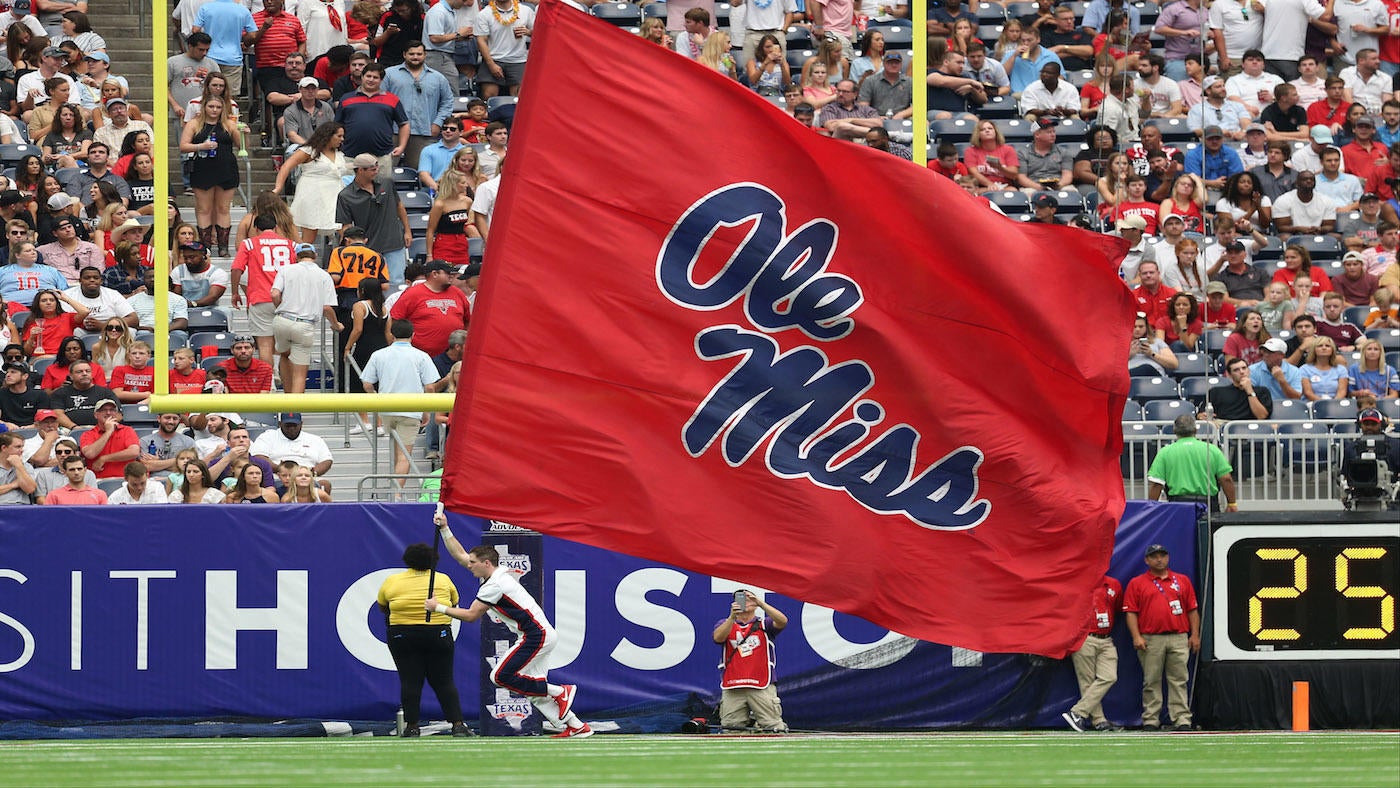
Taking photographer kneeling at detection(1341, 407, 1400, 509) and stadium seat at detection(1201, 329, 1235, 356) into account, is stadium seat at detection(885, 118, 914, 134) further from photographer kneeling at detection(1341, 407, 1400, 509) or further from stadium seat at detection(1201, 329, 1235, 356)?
photographer kneeling at detection(1341, 407, 1400, 509)

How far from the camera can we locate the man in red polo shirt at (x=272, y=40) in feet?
46.1

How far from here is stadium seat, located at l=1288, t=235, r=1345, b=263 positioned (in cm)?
2055

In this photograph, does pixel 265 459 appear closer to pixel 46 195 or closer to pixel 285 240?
pixel 46 195

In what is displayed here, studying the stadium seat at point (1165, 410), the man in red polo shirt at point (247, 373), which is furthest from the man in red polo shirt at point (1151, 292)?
the man in red polo shirt at point (247, 373)

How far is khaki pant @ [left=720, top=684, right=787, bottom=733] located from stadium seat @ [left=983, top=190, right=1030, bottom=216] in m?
6.63

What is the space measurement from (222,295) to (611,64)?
770 cm

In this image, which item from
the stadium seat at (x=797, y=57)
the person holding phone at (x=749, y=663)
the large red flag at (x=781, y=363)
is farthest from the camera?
the stadium seat at (x=797, y=57)

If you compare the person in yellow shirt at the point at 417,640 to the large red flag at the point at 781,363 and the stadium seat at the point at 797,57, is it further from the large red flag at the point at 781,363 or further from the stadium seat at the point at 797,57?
the stadium seat at the point at 797,57

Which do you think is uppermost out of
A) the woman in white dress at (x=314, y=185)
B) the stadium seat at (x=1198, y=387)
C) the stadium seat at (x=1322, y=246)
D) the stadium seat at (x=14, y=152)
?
the woman in white dress at (x=314, y=185)

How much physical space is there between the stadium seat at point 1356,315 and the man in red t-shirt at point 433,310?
26.9 feet

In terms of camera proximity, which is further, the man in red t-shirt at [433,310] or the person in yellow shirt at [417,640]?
the man in red t-shirt at [433,310]

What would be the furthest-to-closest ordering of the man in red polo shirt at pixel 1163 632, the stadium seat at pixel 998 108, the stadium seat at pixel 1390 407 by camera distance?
the stadium seat at pixel 998 108
the stadium seat at pixel 1390 407
the man in red polo shirt at pixel 1163 632

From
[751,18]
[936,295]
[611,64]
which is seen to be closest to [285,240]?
[611,64]

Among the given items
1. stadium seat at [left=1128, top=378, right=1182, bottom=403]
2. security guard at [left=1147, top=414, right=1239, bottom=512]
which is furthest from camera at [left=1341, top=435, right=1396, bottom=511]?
stadium seat at [left=1128, top=378, right=1182, bottom=403]
